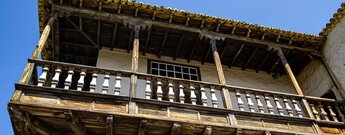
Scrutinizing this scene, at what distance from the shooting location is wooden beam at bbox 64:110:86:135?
227 inches

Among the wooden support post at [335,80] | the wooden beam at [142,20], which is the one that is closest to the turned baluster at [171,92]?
the wooden beam at [142,20]

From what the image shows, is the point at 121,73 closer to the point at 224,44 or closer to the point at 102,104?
the point at 102,104

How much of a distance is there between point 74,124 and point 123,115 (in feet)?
3.00

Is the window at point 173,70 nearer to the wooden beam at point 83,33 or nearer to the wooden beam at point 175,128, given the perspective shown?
the wooden beam at point 83,33

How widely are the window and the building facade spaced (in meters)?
0.03

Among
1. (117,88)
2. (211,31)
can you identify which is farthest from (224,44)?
(117,88)

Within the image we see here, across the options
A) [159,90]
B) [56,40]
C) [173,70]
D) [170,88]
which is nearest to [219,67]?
[170,88]

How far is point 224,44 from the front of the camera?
9703 millimetres

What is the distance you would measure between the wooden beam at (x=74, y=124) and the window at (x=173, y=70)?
3740 millimetres

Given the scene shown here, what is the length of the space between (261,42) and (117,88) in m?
4.82

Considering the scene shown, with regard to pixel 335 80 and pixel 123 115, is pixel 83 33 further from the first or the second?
pixel 335 80

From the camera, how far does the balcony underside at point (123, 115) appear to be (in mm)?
5773

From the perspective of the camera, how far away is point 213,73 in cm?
1017

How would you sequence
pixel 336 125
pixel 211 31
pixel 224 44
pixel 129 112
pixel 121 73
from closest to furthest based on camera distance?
pixel 129 112, pixel 121 73, pixel 336 125, pixel 211 31, pixel 224 44
